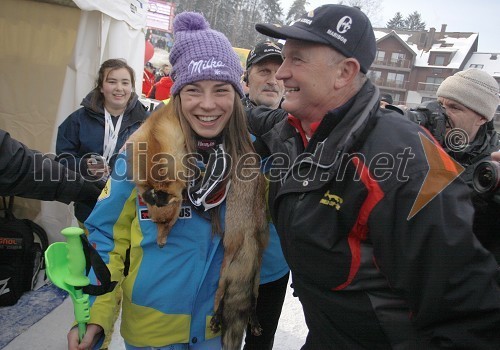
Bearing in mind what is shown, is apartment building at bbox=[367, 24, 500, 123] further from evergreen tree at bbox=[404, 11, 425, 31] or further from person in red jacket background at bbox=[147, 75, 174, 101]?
person in red jacket background at bbox=[147, 75, 174, 101]

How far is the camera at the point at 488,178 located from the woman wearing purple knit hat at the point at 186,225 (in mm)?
918

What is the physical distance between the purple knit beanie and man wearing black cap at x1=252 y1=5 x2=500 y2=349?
28 centimetres

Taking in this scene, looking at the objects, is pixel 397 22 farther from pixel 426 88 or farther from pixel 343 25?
pixel 343 25

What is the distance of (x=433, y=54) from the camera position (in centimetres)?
3788

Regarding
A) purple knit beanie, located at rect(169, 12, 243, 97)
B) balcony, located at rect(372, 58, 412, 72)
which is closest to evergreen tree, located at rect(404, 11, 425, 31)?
balcony, located at rect(372, 58, 412, 72)

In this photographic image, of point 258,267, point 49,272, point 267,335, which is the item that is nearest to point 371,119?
point 258,267

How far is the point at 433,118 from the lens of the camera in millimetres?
2594

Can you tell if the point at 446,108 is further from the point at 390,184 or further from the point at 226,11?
the point at 226,11

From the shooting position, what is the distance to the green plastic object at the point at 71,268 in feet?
4.48

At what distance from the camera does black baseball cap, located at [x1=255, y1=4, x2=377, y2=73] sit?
53.6 inches

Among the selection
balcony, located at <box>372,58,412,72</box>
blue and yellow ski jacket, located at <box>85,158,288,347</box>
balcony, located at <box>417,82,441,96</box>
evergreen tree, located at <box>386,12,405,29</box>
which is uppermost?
evergreen tree, located at <box>386,12,405,29</box>

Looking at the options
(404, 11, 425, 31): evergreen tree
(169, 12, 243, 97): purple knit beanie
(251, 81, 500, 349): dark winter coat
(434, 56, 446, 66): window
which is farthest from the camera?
(404, 11, 425, 31): evergreen tree

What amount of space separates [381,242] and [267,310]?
4.27 feet

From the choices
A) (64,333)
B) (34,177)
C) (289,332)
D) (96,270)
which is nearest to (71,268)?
(96,270)
